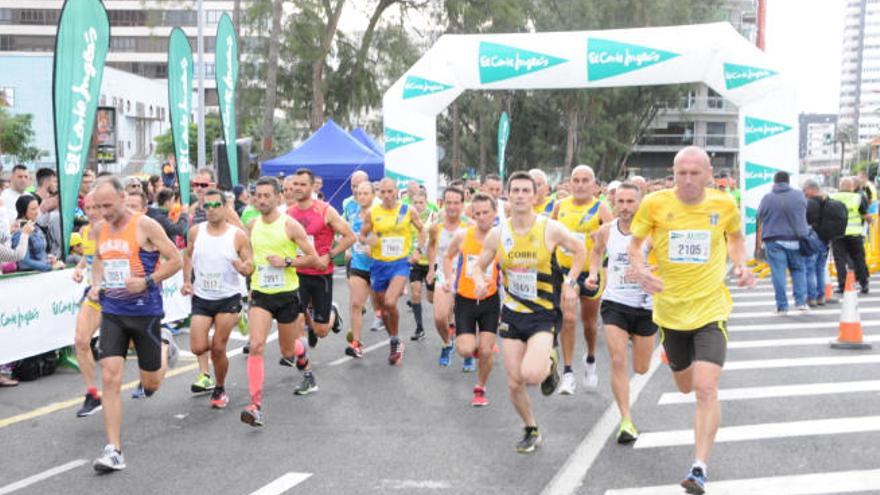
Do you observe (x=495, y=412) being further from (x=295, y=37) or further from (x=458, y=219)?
(x=295, y=37)

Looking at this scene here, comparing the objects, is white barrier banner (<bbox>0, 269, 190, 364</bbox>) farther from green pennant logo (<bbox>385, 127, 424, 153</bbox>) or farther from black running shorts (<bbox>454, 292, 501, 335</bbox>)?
green pennant logo (<bbox>385, 127, 424, 153</bbox>)

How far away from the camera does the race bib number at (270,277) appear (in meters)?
7.88

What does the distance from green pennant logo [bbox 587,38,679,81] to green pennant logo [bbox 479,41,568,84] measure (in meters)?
0.55

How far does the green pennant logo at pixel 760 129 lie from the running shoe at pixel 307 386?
A: 38.3ft

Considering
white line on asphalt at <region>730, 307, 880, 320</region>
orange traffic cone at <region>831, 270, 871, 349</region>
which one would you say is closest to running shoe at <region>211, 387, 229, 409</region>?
orange traffic cone at <region>831, 270, 871, 349</region>

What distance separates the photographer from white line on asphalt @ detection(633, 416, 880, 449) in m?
6.86

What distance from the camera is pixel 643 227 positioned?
5957 mm

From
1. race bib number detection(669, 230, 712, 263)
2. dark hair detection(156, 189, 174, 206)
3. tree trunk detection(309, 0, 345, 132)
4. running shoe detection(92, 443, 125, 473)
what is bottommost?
running shoe detection(92, 443, 125, 473)

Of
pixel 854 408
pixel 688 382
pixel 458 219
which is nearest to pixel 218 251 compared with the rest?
pixel 458 219

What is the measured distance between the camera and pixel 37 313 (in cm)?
973

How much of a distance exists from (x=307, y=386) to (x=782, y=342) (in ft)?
19.8

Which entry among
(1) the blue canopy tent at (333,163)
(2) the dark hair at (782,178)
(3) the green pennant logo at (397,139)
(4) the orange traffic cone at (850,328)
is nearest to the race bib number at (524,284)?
(4) the orange traffic cone at (850,328)

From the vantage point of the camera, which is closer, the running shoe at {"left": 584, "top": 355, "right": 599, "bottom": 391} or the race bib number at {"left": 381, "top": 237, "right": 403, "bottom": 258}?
the running shoe at {"left": 584, "top": 355, "right": 599, "bottom": 391}

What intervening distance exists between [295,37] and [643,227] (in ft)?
90.2
